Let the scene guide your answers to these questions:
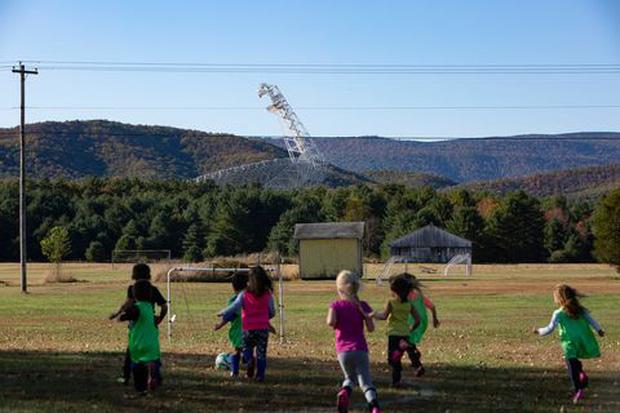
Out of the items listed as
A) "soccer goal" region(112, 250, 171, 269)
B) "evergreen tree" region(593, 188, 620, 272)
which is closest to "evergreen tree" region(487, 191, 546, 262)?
"soccer goal" region(112, 250, 171, 269)

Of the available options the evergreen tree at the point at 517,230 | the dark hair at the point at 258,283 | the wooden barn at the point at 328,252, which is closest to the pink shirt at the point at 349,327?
the dark hair at the point at 258,283

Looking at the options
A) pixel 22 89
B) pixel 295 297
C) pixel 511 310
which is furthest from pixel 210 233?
pixel 511 310

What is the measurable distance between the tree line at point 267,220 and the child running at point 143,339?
88.5m

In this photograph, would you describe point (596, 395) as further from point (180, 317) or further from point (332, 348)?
point (180, 317)

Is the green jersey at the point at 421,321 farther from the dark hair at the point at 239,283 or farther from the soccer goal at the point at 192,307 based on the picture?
the soccer goal at the point at 192,307

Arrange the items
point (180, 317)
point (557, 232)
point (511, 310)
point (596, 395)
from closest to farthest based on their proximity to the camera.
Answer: point (596, 395) < point (180, 317) < point (511, 310) < point (557, 232)

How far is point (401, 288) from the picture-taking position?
44.3 feet

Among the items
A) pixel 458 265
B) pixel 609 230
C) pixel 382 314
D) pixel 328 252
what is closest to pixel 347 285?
pixel 382 314

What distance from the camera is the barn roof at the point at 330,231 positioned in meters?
64.9

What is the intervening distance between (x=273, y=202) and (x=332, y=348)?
99534mm

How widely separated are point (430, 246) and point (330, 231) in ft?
106

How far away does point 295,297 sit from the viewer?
43062 millimetres

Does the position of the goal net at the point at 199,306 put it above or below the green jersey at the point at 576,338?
below

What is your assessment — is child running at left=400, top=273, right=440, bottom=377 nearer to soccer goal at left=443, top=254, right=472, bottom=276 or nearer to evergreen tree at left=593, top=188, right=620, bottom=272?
evergreen tree at left=593, top=188, right=620, bottom=272
